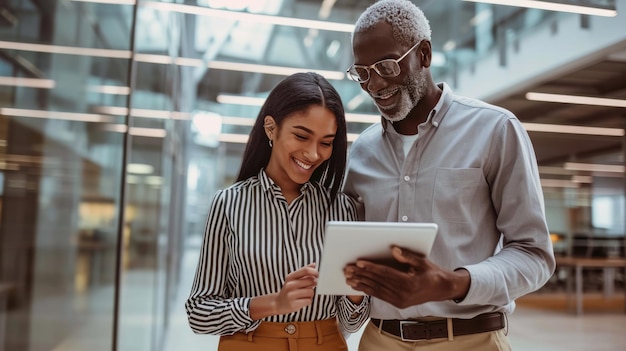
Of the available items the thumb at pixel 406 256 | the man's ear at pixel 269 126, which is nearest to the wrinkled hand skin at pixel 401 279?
the thumb at pixel 406 256

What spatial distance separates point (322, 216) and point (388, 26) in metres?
0.58

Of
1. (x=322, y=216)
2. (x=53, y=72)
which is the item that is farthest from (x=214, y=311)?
(x=53, y=72)

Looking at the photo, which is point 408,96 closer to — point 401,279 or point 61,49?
point 401,279

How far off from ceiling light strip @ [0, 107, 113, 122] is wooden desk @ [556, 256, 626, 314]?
31.1 ft

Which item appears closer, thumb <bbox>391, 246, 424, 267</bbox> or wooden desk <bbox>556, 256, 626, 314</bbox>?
thumb <bbox>391, 246, 424, 267</bbox>

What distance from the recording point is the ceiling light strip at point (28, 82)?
132cm

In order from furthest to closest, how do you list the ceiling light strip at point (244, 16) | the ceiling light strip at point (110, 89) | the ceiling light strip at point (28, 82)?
the ceiling light strip at point (244, 16) < the ceiling light strip at point (110, 89) < the ceiling light strip at point (28, 82)

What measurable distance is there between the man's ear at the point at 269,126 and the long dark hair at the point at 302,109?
15 millimetres

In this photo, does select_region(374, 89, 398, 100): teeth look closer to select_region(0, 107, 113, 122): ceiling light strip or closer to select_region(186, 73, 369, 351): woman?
select_region(186, 73, 369, 351): woman

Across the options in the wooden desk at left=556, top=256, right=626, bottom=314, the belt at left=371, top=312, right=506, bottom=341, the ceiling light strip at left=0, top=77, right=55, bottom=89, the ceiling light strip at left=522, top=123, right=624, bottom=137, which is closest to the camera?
the ceiling light strip at left=0, top=77, right=55, bottom=89

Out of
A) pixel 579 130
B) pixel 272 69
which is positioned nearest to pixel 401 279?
pixel 272 69

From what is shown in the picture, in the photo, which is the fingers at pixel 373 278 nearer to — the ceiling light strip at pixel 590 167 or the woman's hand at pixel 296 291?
the woman's hand at pixel 296 291

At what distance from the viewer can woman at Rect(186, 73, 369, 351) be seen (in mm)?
1651

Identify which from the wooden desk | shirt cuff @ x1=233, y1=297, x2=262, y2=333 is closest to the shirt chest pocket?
shirt cuff @ x1=233, y1=297, x2=262, y2=333
